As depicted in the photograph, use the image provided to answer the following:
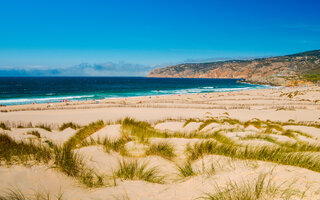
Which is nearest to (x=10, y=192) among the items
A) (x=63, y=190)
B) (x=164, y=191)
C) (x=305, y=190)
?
(x=63, y=190)

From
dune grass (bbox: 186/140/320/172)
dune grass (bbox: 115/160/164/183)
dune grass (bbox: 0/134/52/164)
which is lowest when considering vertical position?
dune grass (bbox: 115/160/164/183)

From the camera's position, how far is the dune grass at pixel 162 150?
455 centimetres

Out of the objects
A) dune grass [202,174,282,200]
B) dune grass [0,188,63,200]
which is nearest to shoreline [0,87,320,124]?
dune grass [0,188,63,200]

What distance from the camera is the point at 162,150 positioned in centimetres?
471

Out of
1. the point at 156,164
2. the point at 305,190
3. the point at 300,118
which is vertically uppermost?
the point at 305,190

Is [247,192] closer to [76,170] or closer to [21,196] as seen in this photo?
[76,170]

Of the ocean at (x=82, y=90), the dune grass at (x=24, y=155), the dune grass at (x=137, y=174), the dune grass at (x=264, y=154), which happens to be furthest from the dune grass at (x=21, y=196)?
the ocean at (x=82, y=90)

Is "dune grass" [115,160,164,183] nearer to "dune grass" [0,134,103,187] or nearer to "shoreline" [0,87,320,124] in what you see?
"dune grass" [0,134,103,187]

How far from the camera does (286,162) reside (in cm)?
363

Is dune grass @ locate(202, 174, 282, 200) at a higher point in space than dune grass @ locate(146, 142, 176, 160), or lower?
higher

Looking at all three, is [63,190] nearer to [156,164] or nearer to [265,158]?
[156,164]

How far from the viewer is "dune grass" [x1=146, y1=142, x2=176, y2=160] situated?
455 cm

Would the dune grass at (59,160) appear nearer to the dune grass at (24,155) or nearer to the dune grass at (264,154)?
the dune grass at (24,155)

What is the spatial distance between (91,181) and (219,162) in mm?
2602
